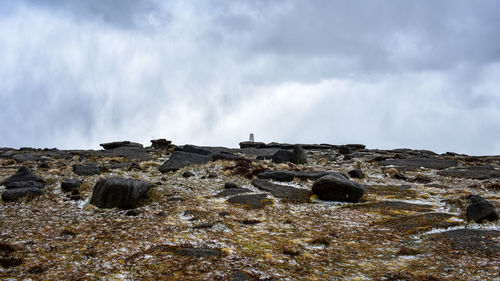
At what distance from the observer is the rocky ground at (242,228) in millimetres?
7434

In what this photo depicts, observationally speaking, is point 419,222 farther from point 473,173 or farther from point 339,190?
point 473,173

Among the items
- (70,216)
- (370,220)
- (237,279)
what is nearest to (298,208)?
(370,220)

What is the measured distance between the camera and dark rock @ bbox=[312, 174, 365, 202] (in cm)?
1505

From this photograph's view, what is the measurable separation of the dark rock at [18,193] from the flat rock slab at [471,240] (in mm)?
15569

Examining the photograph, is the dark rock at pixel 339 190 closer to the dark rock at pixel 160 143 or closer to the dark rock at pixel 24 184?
the dark rock at pixel 24 184

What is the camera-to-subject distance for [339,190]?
15.1 meters

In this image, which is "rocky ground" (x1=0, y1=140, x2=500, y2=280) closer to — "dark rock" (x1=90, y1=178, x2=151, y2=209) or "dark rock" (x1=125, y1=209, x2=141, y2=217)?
"dark rock" (x1=90, y1=178, x2=151, y2=209)

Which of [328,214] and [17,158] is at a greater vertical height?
[17,158]

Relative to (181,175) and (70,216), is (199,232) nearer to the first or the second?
(70,216)

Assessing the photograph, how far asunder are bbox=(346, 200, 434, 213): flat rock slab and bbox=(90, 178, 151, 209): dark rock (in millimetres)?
9439

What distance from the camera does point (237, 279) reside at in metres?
6.82

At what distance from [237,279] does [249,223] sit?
15.2 feet

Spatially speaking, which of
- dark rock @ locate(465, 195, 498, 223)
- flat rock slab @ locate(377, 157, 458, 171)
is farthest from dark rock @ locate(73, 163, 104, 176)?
flat rock slab @ locate(377, 157, 458, 171)

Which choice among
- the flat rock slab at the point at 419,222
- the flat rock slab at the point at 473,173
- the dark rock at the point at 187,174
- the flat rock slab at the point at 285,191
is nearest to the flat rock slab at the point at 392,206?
the flat rock slab at the point at 419,222
